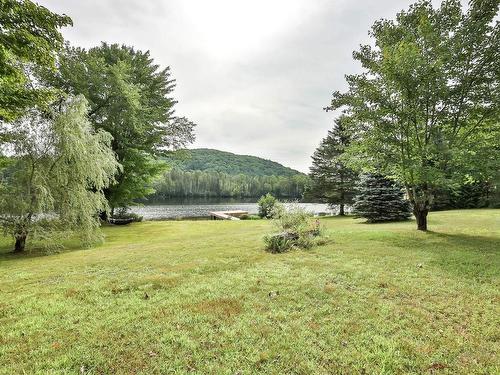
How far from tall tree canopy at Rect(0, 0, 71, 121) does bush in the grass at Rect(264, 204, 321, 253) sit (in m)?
8.52

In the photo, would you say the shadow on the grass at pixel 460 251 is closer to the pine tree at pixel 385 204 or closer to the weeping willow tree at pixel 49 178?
the pine tree at pixel 385 204

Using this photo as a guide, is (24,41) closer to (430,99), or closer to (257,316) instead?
(257,316)

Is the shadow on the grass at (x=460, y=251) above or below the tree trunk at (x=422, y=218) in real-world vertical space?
below

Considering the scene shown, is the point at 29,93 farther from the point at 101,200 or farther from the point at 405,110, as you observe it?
the point at 405,110

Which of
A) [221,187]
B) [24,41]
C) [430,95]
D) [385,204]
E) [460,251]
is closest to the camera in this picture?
[24,41]

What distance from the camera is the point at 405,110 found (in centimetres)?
1177

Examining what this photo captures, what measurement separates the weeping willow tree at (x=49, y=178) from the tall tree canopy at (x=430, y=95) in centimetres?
1196

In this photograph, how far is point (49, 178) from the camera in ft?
42.0

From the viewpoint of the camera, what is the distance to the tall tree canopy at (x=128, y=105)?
20406 mm

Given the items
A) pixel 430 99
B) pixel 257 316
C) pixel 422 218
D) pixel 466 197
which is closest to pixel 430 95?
pixel 430 99

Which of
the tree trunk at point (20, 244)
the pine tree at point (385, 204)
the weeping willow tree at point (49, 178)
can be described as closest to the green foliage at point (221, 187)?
the pine tree at point (385, 204)

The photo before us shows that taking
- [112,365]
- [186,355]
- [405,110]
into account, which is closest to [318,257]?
[186,355]

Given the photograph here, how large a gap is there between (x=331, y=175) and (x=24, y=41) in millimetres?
27801

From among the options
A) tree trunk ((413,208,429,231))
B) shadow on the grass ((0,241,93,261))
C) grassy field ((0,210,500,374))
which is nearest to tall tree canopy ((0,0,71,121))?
grassy field ((0,210,500,374))
